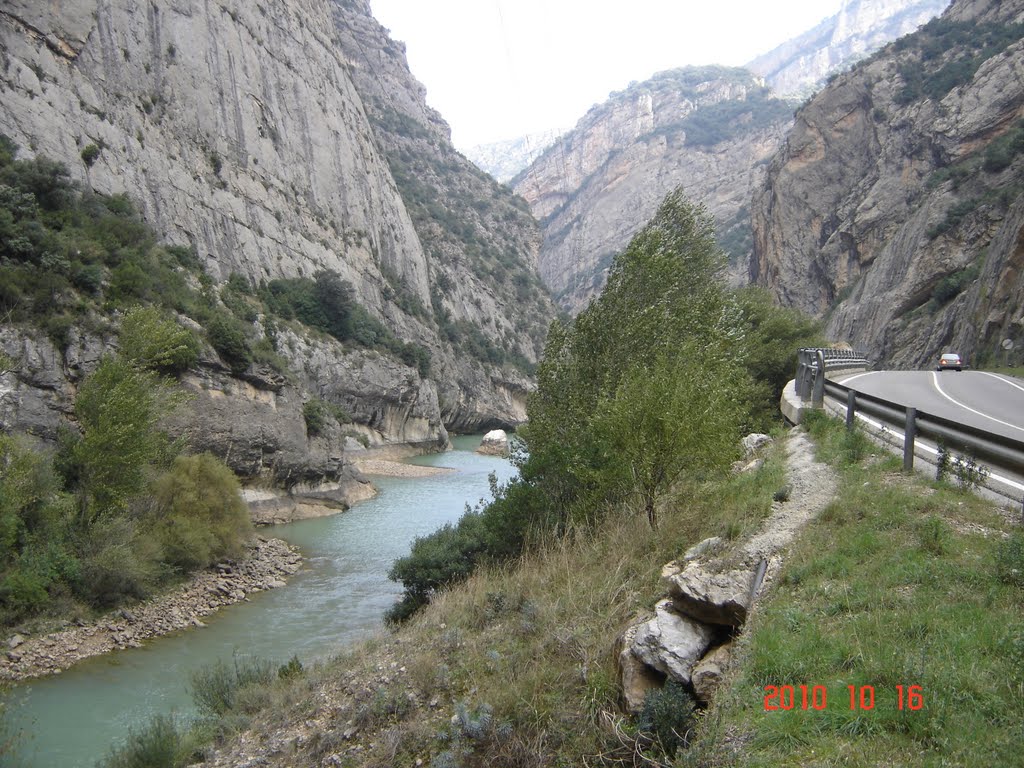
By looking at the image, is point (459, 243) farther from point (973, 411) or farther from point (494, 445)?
point (973, 411)

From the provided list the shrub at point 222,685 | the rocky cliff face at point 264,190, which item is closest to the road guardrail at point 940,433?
the shrub at point 222,685

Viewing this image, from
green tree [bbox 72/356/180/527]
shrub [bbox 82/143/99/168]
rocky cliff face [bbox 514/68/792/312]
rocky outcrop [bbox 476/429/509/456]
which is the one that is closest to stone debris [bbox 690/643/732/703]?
green tree [bbox 72/356/180/527]

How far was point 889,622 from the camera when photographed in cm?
422

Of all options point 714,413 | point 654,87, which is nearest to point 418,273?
point 714,413

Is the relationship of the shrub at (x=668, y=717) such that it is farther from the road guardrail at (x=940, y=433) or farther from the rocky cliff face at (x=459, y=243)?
the rocky cliff face at (x=459, y=243)

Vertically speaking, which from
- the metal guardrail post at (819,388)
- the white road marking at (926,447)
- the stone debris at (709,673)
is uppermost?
the metal guardrail post at (819,388)

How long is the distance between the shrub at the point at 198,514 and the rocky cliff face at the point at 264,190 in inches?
148

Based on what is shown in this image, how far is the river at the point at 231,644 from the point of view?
37.2 ft

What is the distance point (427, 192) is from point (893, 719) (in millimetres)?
95755

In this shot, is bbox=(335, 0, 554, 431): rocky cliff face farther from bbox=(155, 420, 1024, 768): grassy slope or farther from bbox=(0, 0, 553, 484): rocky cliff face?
bbox=(155, 420, 1024, 768): grassy slope

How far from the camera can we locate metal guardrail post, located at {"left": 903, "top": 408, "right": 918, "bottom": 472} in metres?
6.87

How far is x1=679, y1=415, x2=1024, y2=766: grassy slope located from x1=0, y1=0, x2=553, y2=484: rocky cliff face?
21.7 m

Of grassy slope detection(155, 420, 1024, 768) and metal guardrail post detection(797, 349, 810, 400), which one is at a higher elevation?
metal guardrail post detection(797, 349, 810, 400)

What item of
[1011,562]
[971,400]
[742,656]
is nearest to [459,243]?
[971,400]
